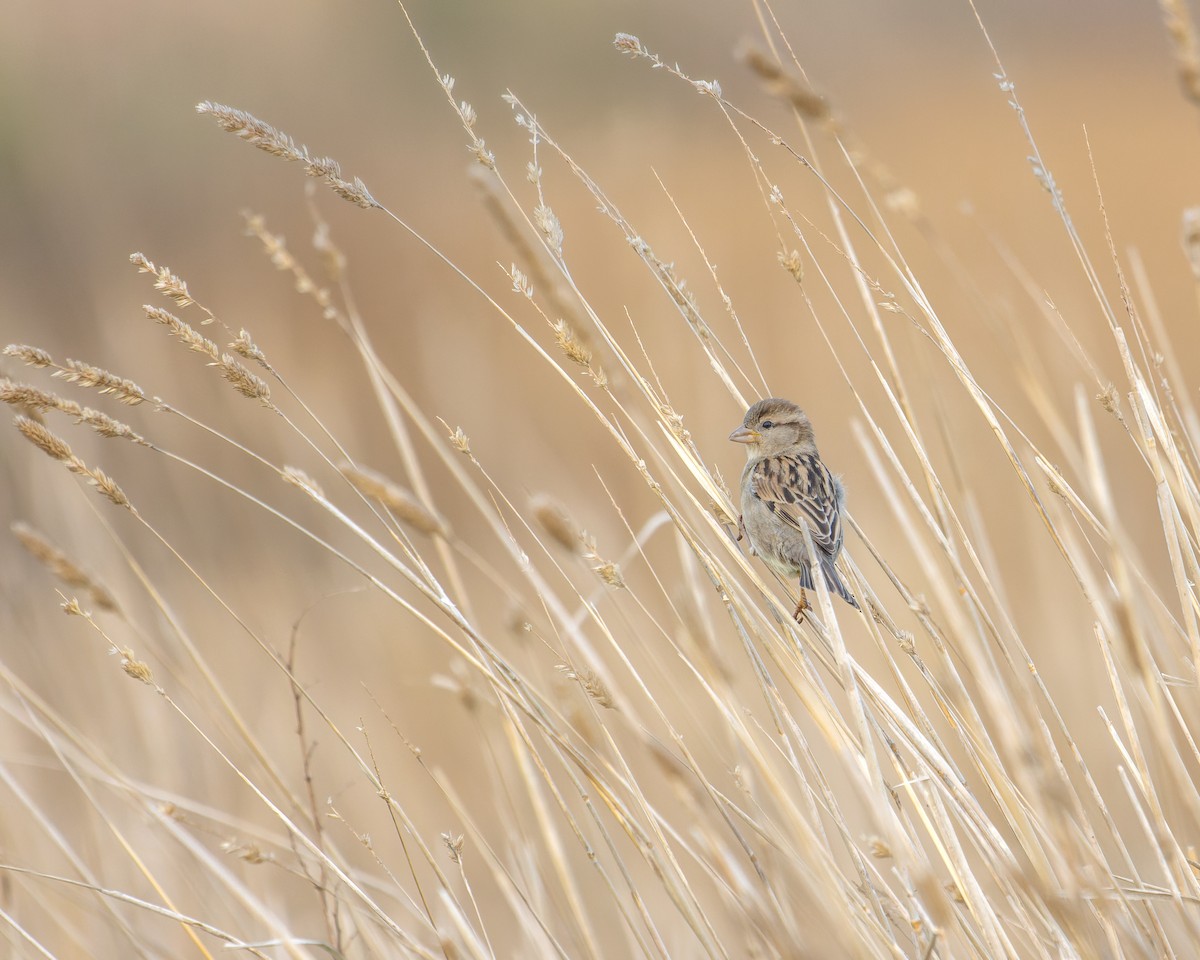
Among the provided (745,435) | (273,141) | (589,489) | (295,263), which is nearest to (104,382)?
(295,263)

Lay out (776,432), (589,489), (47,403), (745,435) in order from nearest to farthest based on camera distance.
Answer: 1. (47,403)
2. (745,435)
3. (776,432)
4. (589,489)

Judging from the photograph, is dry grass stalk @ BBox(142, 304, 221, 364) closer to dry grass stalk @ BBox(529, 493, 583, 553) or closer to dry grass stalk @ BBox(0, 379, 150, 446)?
dry grass stalk @ BBox(0, 379, 150, 446)

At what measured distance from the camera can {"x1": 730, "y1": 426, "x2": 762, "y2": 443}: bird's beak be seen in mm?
4152

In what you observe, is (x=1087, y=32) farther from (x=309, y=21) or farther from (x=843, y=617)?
(x=843, y=617)

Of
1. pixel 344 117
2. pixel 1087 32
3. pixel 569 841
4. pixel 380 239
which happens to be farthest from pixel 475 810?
pixel 1087 32

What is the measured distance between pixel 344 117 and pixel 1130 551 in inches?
540

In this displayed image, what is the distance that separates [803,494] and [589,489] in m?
Answer: 5.31

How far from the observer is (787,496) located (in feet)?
12.8

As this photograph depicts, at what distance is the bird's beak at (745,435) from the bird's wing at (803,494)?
0.34 feet

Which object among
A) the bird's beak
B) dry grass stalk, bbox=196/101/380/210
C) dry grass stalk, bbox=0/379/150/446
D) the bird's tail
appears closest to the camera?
dry grass stalk, bbox=0/379/150/446

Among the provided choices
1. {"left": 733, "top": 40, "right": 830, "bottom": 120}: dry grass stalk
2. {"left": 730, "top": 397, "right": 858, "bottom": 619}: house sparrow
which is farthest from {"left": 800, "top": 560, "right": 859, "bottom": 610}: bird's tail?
{"left": 733, "top": 40, "right": 830, "bottom": 120}: dry grass stalk

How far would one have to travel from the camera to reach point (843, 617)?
6.47 meters

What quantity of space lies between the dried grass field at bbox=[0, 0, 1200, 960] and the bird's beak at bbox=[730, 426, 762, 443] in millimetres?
409

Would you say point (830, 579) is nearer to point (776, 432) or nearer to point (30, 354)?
point (776, 432)
